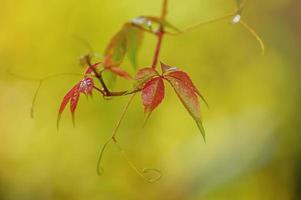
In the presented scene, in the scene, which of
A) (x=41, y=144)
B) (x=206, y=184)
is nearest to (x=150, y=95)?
(x=206, y=184)

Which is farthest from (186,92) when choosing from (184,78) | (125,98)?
(125,98)

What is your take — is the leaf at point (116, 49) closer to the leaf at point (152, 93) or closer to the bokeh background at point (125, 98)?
the leaf at point (152, 93)

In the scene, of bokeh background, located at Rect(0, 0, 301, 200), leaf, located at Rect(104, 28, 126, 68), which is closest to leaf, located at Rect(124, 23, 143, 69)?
leaf, located at Rect(104, 28, 126, 68)

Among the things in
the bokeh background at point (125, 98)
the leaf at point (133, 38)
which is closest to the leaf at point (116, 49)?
the leaf at point (133, 38)

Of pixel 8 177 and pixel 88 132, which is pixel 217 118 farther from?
pixel 8 177

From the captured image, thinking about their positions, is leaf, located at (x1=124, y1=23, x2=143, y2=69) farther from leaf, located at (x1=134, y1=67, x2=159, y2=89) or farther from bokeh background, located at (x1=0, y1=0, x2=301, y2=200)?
bokeh background, located at (x1=0, y1=0, x2=301, y2=200)
